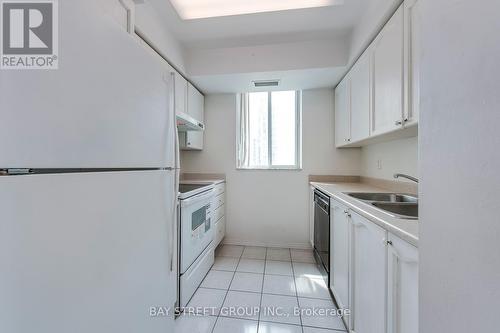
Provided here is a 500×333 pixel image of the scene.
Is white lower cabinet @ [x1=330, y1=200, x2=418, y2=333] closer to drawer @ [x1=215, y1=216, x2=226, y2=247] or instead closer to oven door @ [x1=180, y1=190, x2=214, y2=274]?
oven door @ [x1=180, y1=190, x2=214, y2=274]

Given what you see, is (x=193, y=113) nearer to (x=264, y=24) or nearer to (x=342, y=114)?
(x=264, y=24)

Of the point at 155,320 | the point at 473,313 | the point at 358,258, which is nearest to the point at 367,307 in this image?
the point at 358,258

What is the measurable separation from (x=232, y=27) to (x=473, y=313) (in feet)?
8.05

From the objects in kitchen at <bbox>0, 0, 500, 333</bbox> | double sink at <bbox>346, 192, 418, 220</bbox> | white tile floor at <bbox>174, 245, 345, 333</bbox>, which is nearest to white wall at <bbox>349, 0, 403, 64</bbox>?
kitchen at <bbox>0, 0, 500, 333</bbox>

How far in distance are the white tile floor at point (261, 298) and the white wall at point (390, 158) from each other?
1.32 m

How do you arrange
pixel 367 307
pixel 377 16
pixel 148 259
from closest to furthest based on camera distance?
1. pixel 148 259
2. pixel 367 307
3. pixel 377 16

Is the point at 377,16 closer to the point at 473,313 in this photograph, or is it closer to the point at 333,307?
the point at 473,313

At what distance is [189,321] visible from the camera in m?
1.61

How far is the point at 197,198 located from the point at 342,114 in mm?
2032

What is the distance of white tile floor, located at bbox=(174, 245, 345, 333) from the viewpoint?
1572 millimetres

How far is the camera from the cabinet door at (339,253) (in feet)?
4.93

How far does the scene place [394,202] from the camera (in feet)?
4.99
